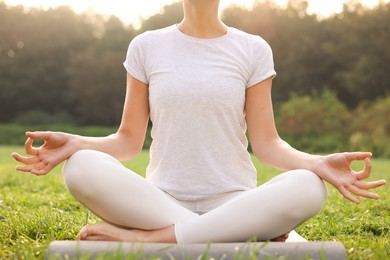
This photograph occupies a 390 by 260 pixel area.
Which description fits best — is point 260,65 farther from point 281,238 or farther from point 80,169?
point 80,169

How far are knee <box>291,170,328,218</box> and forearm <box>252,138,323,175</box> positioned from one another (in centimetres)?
7

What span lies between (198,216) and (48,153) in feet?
2.36

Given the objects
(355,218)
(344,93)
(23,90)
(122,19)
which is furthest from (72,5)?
(355,218)

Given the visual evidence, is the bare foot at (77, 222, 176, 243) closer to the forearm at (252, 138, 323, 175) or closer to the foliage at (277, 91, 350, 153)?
the forearm at (252, 138, 323, 175)

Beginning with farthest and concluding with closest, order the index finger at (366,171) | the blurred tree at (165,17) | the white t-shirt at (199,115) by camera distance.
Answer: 1. the blurred tree at (165,17)
2. the white t-shirt at (199,115)
3. the index finger at (366,171)

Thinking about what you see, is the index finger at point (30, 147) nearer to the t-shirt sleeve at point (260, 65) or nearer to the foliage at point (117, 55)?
the t-shirt sleeve at point (260, 65)

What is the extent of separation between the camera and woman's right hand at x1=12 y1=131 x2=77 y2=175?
103 inches

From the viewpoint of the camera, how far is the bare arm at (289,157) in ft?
8.38

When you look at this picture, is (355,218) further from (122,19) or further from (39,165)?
(122,19)

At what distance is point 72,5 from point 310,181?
1429 inches

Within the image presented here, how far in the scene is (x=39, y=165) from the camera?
264cm

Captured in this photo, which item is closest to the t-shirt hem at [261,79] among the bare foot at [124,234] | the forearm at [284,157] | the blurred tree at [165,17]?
the forearm at [284,157]

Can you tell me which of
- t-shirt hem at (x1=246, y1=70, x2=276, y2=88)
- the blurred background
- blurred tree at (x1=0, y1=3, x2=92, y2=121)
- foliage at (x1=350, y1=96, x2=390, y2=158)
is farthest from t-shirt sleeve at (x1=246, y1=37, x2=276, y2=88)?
blurred tree at (x1=0, y1=3, x2=92, y2=121)

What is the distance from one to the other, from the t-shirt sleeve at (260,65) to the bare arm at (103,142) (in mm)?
554
